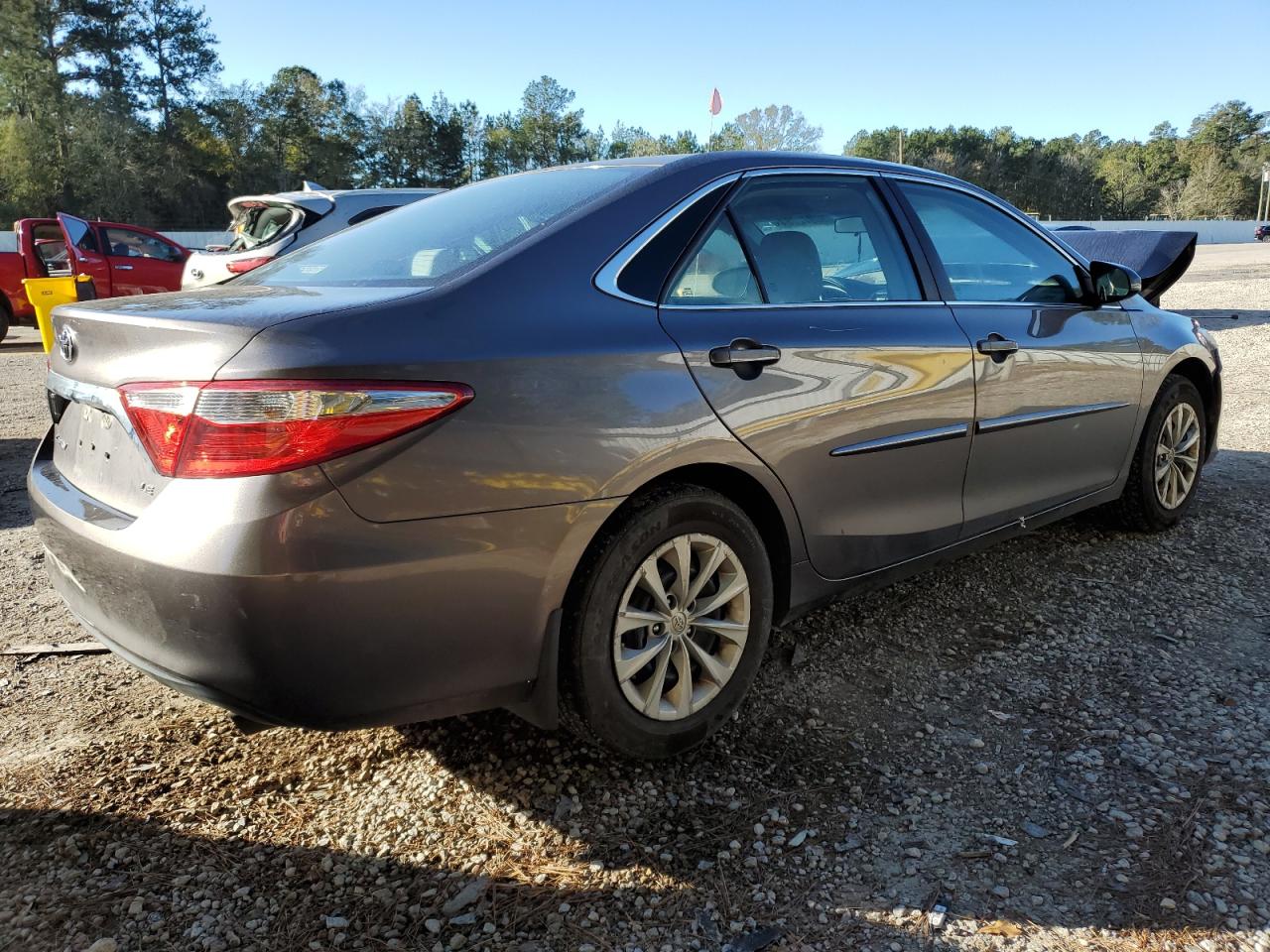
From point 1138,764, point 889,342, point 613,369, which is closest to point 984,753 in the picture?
point 1138,764

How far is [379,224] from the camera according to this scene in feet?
10.1

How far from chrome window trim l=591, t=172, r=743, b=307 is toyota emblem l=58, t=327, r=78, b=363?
1.31 metres

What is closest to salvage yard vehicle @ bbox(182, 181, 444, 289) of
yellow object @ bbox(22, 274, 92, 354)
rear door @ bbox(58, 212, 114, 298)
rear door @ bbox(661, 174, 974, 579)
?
yellow object @ bbox(22, 274, 92, 354)

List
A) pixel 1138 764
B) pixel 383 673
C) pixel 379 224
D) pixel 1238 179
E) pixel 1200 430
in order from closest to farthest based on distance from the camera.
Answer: pixel 383 673 < pixel 1138 764 < pixel 379 224 < pixel 1200 430 < pixel 1238 179

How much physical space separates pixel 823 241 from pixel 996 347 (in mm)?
771

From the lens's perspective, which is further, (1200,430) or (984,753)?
(1200,430)

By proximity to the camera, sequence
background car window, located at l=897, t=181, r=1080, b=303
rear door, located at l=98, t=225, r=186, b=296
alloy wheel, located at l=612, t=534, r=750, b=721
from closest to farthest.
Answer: alloy wheel, located at l=612, t=534, r=750, b=721 < background car window, located at l=897, t=181, r=1080, b=303 < rear door, located at l=98, t=225, r=186, b=296

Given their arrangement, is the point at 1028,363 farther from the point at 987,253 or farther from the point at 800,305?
the point at 800,305

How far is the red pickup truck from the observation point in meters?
12.6

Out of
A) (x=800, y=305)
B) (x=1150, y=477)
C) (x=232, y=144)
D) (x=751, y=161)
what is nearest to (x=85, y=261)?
(x=751, y=161)

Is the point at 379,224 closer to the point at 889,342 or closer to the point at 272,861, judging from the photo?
the point at 889,342

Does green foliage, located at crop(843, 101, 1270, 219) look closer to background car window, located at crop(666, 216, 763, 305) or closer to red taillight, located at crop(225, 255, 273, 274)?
red taillight, located at crop(225, 255, 273, 274)

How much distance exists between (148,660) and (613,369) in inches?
48.4

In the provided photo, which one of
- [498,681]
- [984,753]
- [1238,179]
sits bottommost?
[984,753]
